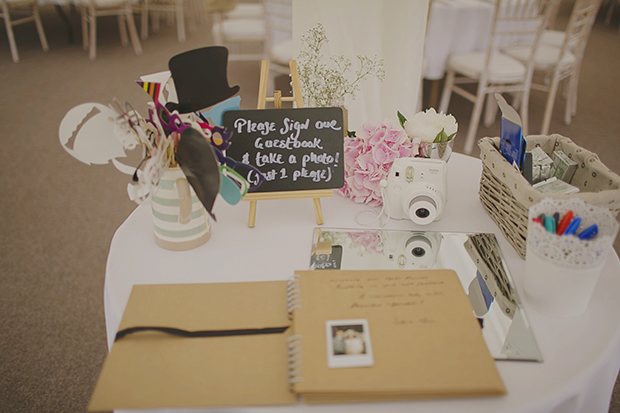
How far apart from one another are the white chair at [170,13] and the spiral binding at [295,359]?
15.6 ft

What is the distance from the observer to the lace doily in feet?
2.11

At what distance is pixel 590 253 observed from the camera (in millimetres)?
647

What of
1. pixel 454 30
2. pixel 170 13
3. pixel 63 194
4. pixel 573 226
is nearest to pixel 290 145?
pixel 573 226

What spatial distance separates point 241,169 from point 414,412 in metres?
0.57

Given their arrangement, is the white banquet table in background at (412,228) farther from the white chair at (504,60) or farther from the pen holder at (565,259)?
the white chair at (504,60)

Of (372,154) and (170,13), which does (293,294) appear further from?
(170,13)

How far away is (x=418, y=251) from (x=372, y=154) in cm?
24

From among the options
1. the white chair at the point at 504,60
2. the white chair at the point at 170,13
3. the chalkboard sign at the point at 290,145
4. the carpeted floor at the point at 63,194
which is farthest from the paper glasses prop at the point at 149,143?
the white chair at the point at 170,13

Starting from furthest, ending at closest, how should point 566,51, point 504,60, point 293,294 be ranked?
point 566,51 < point 504,60 < point 293,294

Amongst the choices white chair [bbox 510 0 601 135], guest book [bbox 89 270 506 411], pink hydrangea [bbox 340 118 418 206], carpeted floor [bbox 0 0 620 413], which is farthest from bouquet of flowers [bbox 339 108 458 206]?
white chair [bbox 510 0 601 135]

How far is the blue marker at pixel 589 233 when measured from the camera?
2.19 ft

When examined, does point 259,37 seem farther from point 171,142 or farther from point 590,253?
point 590,253

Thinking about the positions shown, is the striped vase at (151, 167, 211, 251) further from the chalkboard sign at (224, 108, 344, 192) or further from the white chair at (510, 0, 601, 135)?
the white chair at (510, 0, 601, 135)

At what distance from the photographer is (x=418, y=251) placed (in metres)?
0.89
